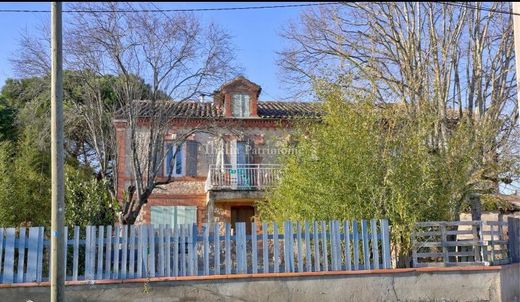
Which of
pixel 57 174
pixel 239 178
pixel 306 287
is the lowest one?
pixel 306 287

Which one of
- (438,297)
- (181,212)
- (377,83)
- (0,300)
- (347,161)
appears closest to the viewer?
(0,300)

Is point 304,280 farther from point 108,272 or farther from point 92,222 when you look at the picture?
point 92,222

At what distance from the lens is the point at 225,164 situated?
24875 mm

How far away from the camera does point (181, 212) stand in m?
25.3

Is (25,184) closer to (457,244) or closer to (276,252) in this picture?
(276,252)

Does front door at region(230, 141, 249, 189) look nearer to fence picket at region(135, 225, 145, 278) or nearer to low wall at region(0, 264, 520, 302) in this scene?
fence picket at region(135, 225, 145, 278)

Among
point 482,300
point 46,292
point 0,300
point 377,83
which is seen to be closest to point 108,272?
point 46,292

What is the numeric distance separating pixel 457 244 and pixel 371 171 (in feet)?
7.16

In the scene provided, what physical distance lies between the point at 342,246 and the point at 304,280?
3.84 feet

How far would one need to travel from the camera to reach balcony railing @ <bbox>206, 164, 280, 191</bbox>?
77.8 ft

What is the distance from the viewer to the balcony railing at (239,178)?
77.8 ft

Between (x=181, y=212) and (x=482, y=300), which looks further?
(x=181, y=212)

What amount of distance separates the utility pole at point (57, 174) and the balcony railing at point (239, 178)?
15065mm

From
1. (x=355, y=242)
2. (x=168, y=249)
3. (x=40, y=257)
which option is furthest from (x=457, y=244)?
(x=40, y=257)
